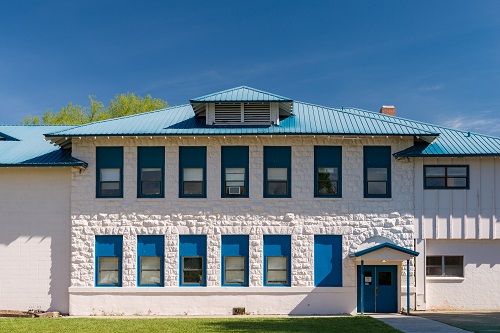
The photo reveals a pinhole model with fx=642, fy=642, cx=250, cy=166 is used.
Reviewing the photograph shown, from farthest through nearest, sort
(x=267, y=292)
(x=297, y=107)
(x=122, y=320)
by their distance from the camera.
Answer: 1. (x=297, y=107)
2. (x=267, y=292)
3. (x=122, y=320)

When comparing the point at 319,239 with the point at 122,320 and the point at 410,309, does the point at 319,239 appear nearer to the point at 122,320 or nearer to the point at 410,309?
the point at 410,309

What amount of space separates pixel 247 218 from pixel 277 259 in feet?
6.84

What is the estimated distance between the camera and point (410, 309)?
26094 mm

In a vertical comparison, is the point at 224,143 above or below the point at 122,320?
above

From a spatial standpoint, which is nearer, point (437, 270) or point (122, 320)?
point (122, 320)

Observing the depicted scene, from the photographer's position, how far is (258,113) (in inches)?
1056

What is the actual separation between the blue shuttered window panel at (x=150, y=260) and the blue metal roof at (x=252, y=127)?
4404 mm

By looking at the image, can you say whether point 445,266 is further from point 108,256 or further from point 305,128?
point 108,256

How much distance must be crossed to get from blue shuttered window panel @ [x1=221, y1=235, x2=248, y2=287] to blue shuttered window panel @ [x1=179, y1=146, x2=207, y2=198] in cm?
227

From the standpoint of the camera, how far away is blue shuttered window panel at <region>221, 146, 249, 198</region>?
2647 cm

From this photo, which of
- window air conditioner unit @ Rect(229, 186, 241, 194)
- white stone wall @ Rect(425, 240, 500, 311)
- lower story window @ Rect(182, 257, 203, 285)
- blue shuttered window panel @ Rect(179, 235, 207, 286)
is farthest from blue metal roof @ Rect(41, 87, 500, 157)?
lower story window @ Rect(182, 257, 203, 285)

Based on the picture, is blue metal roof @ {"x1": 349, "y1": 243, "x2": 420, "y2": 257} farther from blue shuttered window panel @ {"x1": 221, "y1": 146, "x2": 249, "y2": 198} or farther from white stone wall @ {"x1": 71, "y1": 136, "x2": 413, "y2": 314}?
blue shuttered window panel @ {"x1": 221, "y1": 146, "x2": 249, "y2": 198}

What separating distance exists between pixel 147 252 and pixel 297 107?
30.7 feet

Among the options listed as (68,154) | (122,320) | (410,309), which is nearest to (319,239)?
(410,309)
